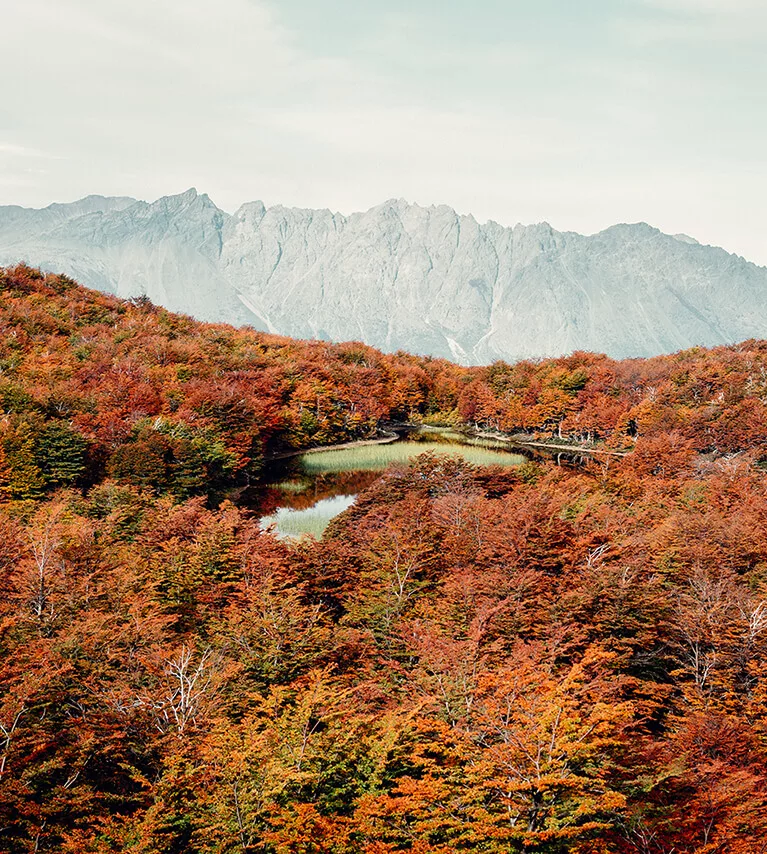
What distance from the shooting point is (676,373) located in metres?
66.4

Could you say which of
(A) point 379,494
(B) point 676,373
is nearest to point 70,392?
(A) point 379,494

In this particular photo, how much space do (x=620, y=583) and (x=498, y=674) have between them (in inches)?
223

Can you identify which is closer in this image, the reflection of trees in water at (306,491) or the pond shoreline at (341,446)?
the reflection of trees in water at (306,491)

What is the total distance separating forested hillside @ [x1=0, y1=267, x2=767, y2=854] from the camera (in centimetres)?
849

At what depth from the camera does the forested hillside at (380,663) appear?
8.49 m

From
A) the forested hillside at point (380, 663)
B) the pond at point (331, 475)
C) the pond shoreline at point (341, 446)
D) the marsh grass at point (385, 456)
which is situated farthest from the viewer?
the pond shoreline at point (341, 446)

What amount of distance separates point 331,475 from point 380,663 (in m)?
34.3

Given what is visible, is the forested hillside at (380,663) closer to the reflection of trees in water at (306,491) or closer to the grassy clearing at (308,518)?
the grassy clearing at (308,518)

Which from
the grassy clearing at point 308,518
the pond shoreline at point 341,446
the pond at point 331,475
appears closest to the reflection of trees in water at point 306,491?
the pond at point 331,475

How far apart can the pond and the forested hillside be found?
532cm

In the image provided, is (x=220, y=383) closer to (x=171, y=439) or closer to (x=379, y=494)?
(x=171, y=439)

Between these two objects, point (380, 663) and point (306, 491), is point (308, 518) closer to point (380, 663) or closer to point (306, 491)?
point (306, 491)

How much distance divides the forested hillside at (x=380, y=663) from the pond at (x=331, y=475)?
532 centimetres

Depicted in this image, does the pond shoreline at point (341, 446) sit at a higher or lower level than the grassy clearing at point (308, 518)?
higher
